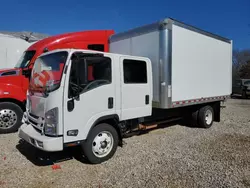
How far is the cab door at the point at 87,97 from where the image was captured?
3809 mm

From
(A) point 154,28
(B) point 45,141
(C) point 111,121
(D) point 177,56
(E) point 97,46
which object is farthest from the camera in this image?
(E) point 97,46

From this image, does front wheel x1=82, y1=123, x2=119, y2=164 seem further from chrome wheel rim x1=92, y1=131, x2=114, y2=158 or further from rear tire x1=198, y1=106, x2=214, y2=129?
rear tire x1=198, y1=106, x2=214, y2=129

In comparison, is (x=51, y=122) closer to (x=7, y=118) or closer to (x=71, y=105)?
(x=71, y=105)

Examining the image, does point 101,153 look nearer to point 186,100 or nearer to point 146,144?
point 146,144

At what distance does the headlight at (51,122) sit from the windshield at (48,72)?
15.6 inches

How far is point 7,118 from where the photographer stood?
20.6ft

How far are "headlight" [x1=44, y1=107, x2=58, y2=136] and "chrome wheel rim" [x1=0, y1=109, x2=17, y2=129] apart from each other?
311 cm

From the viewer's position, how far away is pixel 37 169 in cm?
414

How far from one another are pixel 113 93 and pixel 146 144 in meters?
1.90

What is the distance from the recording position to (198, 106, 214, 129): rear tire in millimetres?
7258

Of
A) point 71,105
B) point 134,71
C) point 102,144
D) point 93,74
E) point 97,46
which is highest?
point 97,46

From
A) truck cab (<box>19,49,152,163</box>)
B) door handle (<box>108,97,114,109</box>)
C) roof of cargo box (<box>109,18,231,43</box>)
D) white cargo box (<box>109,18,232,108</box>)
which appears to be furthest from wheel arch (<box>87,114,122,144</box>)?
roof of cargo box (<box>109,18,231,43</box>)

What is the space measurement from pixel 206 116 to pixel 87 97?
509cm

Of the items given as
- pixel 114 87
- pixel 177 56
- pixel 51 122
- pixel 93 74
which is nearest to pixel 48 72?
pixel 93 74
